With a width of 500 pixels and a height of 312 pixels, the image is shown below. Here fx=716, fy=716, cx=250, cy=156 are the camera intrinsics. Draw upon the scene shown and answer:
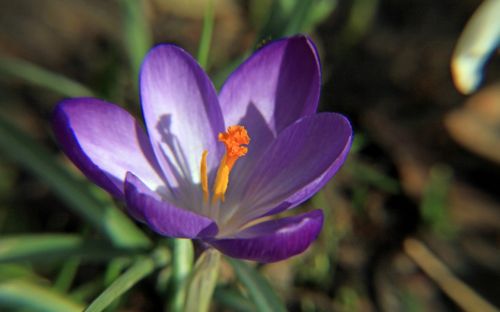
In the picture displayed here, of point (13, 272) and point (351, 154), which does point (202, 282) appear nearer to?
point (13, 272)

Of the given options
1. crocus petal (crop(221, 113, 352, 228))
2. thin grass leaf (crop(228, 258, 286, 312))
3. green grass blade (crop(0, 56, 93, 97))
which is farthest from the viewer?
green grass blade (crop(0, 56, 93, 97))

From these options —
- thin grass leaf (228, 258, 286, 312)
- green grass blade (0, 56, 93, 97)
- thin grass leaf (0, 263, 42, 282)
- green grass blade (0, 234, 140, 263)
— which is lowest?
thin grass leaf (0, 263, 42, 282)

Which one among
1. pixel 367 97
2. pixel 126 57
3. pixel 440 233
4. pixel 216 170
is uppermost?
pixel 216 170

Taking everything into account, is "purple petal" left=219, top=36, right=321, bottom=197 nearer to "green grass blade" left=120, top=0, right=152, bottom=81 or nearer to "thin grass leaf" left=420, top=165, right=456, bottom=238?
"green grass blade" left=120, top=0, right=152, bottom=81

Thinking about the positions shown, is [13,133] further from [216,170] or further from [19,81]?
[19,81]

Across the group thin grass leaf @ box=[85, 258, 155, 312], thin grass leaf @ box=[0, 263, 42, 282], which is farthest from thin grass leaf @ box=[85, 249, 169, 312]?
thin grass leaf @ box=[0, 263, 42, 282]

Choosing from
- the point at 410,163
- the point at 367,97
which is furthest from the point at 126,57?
the point at 410,163
